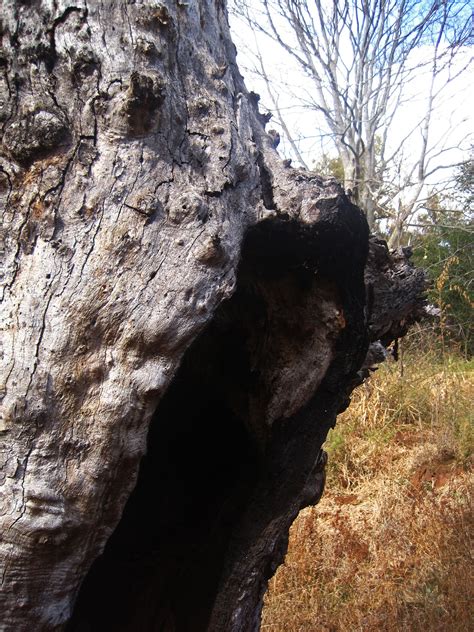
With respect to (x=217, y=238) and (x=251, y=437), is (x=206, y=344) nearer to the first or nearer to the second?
(x=251, y=437)

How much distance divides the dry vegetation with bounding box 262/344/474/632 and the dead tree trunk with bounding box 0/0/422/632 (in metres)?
1.60

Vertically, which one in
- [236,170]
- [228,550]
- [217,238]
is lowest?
[228,550]

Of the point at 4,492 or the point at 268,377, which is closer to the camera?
the point at 4,492

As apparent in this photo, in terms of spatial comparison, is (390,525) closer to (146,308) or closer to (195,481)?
(195,481)

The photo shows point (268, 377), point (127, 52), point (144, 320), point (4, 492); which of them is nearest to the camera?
point (4, 492)

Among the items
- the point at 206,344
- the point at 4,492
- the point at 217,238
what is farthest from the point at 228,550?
the point at 217,238

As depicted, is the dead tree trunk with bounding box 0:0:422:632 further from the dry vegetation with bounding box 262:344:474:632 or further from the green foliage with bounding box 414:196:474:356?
the green foliage with bounding box 414:196:474:356

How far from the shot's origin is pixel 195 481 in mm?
2184

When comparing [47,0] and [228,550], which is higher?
[47,0]

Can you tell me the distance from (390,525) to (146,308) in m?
3.37

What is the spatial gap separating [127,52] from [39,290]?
64cm

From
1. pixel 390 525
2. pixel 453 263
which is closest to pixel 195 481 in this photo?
pixel 390 525

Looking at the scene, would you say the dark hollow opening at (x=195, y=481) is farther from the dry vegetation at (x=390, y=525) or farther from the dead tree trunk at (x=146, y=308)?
the dry vegetation at (x=390, y=525)

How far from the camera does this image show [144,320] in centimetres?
136
